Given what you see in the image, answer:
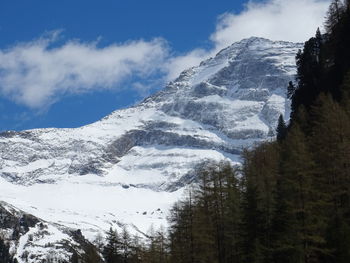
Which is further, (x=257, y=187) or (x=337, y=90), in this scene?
(x=337, y=90)

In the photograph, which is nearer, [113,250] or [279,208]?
[279,208]

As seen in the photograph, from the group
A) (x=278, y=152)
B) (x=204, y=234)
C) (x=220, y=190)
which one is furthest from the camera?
(x=278, y=152)

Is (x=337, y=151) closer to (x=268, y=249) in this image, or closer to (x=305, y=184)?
(x=305, y=184)

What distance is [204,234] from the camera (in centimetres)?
6100

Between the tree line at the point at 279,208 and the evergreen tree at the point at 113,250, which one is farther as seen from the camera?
the evergreen tree at the point at 113,250

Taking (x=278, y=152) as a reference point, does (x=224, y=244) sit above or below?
below

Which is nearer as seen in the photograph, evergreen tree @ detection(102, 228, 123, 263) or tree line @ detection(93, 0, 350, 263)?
tree line @ detection(93, 0, 350, 263)

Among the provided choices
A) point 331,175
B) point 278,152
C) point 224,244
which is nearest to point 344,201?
point 331,175

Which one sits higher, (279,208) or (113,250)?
(113,250)

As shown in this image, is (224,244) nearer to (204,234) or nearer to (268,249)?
(204,234)

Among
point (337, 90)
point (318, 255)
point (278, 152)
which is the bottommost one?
point (318, 255)

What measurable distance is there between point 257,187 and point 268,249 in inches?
339

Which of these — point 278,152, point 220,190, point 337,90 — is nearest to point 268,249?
point 220,190

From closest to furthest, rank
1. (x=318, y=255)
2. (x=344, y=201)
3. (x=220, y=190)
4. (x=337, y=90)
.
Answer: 1. (x=318, y=255)
2. (x=344, y=201)
3. (x=220, y=190)
4. (x=337, y=90)
